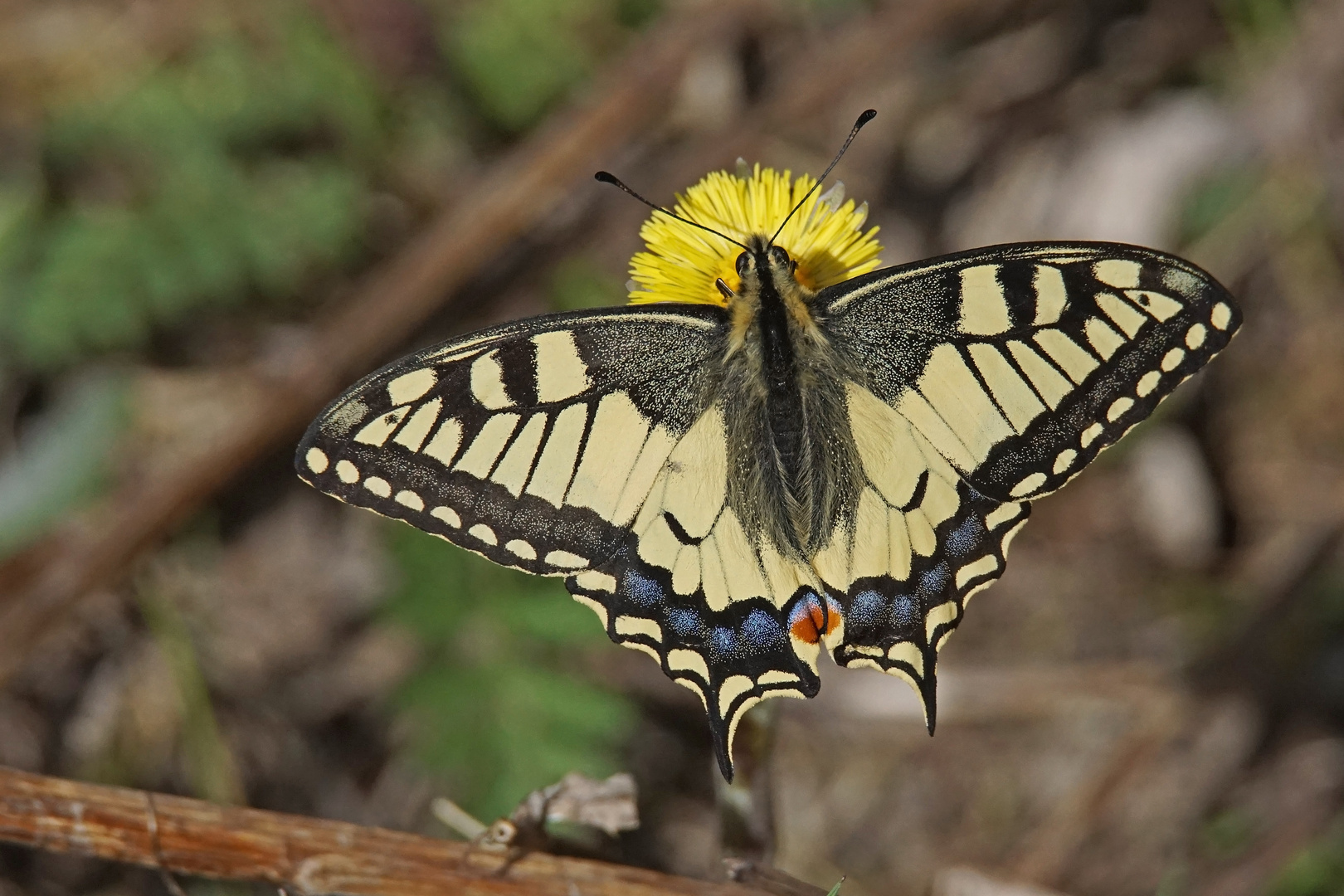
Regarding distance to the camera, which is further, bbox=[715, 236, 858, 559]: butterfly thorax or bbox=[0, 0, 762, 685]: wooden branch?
bbox=[0, 0, 762, 685]: wooden branch

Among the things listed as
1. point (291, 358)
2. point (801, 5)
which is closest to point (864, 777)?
point (291, 358)

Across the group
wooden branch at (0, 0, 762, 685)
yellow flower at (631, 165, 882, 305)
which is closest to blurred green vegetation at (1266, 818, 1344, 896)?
yellow flower at (631, 165, 882, 305)

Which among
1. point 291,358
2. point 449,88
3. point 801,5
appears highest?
point 801,5

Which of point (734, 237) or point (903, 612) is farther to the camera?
point (734, 237)

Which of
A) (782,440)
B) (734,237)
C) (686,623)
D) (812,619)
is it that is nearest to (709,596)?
(686,623)

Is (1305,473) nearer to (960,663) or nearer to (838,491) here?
(960,663)

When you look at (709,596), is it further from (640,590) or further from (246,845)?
(246,845)

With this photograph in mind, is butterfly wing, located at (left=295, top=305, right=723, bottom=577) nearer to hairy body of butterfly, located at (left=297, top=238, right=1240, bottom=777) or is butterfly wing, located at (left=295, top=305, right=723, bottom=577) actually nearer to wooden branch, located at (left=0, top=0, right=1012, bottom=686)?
hairy body of butterfly, located at (left=297, top=238, right=1240, bottom=777)

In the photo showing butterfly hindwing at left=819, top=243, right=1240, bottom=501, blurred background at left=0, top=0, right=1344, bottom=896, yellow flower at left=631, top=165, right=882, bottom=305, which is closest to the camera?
butterfly hindwing at left=819, top=243, right=1240, bottom=501
